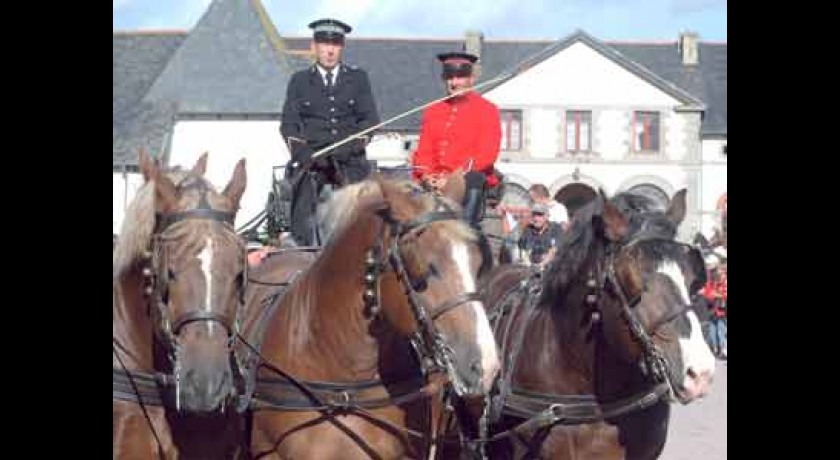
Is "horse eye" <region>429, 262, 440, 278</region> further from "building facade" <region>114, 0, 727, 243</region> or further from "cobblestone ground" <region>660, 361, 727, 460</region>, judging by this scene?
"building facade" <region>114, 0, 727, 243</region>

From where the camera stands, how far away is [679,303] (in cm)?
600

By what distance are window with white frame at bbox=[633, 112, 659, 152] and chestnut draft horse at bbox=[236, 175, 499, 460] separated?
4536cm

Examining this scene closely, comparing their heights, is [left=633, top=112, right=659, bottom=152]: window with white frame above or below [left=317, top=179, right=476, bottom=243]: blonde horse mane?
above

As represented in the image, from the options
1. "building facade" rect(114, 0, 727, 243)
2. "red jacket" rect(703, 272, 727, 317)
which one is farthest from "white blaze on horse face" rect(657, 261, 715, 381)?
"building facade" rect(114, 0, 727, 243)

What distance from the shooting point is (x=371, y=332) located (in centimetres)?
580

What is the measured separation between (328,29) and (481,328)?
3128 millimetres

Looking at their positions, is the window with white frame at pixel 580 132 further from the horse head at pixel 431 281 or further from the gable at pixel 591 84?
the horse head at pixel 431 281

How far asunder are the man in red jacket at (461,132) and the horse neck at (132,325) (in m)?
2.19

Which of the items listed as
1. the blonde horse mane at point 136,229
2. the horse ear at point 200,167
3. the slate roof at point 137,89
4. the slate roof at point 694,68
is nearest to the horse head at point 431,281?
the horse ear at point 200,167

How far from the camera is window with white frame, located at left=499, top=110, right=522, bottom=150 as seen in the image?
165ft

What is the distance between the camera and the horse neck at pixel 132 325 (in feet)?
19.0
